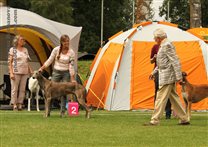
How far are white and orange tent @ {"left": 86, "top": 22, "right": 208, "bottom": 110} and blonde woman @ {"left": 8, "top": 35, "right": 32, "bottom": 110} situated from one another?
87.4 inches

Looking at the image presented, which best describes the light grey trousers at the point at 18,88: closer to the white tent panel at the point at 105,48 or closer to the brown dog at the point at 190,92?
the white tent panel at the point at 105,48

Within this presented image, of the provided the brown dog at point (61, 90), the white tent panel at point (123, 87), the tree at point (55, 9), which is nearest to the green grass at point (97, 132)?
the brown dog at point (61, 90)

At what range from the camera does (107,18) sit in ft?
209

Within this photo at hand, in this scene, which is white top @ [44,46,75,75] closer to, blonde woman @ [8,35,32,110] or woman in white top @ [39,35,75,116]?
woman in white top @ [39,35,75,116]

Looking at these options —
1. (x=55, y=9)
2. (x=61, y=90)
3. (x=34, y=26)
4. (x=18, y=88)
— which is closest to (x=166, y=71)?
(x=61, y=90)

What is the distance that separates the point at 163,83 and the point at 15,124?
2.71 metres

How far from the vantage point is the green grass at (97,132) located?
8812 millimetres

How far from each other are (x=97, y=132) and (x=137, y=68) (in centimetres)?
635

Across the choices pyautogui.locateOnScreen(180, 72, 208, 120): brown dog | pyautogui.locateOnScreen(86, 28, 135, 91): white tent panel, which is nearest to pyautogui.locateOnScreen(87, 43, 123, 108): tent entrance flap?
pyautogui.locateOnScreen(86, 28, 135, 91): white tent panel

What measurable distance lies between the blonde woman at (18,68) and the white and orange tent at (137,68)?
7.28 ft

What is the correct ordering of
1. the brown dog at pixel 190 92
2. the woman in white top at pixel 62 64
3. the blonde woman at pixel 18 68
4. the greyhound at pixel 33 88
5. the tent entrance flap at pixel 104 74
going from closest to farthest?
1. the brown dog at pixel 190 92
2. the woman in white top at pixel 62 64
3. the blonde woman at pixel 18 68
4. the greyhound at pixel 33 88
5. the tent entrance flap at pixel 104 74

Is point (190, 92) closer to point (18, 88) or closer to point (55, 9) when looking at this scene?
point (18, 88)

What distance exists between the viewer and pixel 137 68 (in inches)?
643

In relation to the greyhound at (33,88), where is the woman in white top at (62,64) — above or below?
above
